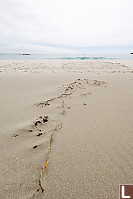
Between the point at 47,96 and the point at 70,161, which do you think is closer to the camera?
the point at 70,161

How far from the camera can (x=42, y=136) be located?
1485mm

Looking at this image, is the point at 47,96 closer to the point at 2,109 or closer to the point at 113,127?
the point at 2,109

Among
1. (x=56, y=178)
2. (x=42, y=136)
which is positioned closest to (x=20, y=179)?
(x=56, y=178)

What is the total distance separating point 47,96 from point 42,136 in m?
1.51

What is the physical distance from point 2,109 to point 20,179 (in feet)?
5.08

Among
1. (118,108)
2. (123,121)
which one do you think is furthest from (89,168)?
(118,108)

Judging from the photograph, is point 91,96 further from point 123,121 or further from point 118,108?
point 123,121

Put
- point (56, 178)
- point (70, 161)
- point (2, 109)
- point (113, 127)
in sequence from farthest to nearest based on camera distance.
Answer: point (2, 109) → point (113, 127) → point (70, 161) → point (56, 178)

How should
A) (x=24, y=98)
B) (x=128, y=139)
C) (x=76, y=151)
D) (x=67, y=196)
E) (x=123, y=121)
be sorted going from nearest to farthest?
(x=67, y=196), (x=76, y=151), (x=128, y=139), (x=123, y=121), (x=24, y=98)

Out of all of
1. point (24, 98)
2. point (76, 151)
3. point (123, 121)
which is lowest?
point (76, 151)

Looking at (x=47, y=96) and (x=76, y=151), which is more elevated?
(x=47, y=96)

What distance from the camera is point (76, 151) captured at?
128 centimetres

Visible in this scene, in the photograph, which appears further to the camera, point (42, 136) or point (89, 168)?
point (42, 136)

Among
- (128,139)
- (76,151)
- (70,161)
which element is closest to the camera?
(70,161)
